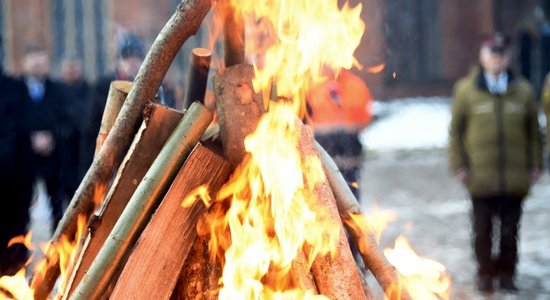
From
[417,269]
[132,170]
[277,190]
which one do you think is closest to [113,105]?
[132,170]

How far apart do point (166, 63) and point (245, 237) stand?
73cm

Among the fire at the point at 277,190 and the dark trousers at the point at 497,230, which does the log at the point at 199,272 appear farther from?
the dark trousers at the point at 497,230

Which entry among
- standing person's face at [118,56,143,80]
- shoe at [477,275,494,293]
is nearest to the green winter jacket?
shoe at [477,275,494,293]

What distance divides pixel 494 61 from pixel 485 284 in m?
1.53

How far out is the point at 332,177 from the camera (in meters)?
3.41

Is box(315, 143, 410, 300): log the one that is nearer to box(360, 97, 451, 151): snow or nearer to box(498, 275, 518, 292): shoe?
box(498, 275, 518, 292): shoe

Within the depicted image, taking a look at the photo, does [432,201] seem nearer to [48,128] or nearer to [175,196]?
[48,128]

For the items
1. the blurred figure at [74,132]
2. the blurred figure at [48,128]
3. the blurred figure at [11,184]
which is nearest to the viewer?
the blurred figure at [11,184]

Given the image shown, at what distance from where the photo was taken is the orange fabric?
20.3 feet

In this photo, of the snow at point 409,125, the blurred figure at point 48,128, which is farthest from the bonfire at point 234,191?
the snow at point 409,125

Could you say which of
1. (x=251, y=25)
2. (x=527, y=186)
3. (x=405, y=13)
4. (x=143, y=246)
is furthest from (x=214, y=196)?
(x=405, y=13)

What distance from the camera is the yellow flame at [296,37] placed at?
10.9 ft

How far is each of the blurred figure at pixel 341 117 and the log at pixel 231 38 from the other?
274 cm

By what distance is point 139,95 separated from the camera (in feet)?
11.3
